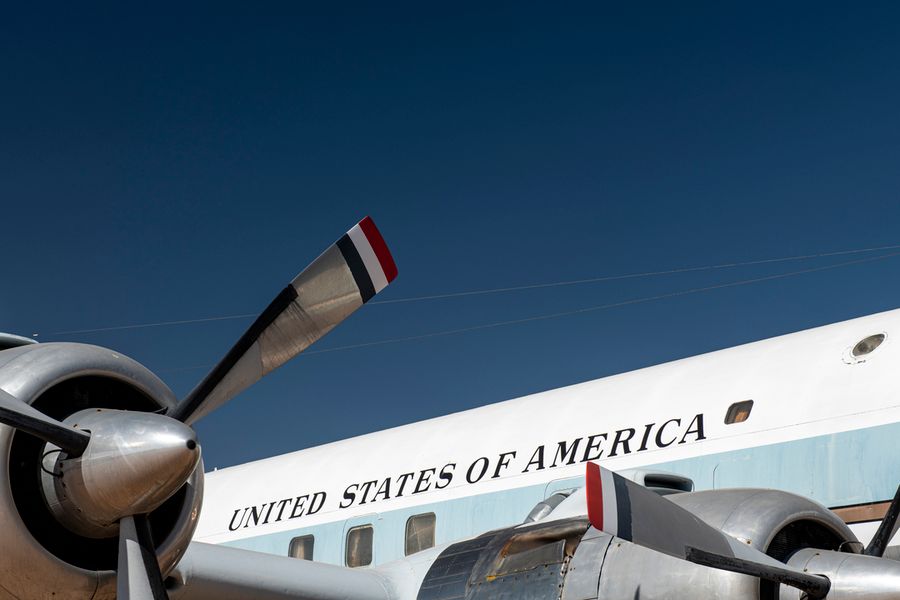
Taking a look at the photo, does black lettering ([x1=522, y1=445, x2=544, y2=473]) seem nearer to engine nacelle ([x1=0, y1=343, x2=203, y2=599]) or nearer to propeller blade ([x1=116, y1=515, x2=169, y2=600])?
engine nacelle ([x1=0, y1=343, x2=203, y2=599])

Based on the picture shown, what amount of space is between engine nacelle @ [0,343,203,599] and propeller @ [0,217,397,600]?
15 centimetres

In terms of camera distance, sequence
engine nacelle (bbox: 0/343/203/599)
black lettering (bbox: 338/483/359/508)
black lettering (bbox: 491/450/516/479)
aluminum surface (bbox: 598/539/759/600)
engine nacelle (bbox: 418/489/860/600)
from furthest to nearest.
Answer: black lettering (bbox: 338/483/359/508) < black lettering (bbox: 491/450/516/479) < engine nacelle (bbox: 418/489/860/600) < aluminum surface (bbox: 598/539/759/600) < engine nacelle (bbox: 0/343/203/599)

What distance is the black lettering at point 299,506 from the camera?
12.8m

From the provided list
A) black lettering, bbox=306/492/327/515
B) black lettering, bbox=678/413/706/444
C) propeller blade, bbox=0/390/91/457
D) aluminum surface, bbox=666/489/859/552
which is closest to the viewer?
propeller blade, bbox=0/390/91/457

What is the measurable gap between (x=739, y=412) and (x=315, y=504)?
5029 millimetres

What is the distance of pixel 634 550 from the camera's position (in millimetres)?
7355

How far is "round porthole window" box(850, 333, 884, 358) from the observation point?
9.24m

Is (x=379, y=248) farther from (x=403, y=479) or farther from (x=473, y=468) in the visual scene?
(x=403, y=479)

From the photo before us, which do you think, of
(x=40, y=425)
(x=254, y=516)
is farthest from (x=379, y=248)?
(x=254, y=516)

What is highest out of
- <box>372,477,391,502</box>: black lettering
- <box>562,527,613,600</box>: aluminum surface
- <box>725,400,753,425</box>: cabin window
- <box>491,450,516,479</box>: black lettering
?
<box>725,400,753,425</box>: cabin window

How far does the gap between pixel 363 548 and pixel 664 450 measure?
3.43 metres

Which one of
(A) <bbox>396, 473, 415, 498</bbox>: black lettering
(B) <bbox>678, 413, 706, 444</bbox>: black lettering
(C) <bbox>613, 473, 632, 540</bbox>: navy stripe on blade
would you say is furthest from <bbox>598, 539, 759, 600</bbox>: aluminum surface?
(A) <bbox>396, 473, 415, 498</bbox>: black lettering

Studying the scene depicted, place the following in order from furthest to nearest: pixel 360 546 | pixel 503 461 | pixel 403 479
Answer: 1. pixel 403 479
2. pixel 360 546
3. pixel 503 461

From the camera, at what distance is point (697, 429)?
9766mm
